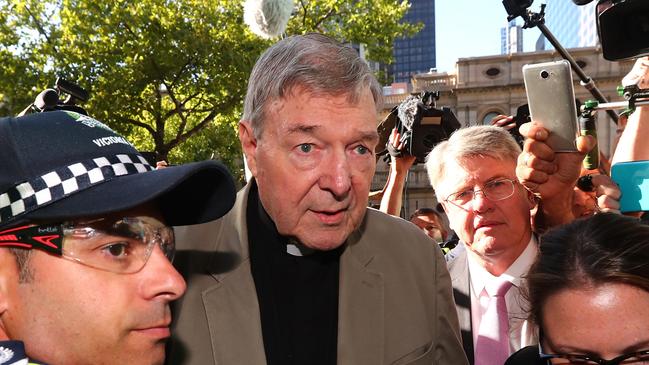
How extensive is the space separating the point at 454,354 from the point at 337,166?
0.96 metres

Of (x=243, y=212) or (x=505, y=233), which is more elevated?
(x=243, y=212)

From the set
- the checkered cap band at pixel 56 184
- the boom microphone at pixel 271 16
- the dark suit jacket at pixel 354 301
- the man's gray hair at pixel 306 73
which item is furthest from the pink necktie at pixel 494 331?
the boom microphone at pixel 271 16

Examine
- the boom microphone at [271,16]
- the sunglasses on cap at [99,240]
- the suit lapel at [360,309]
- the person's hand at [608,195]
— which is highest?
the boom microphone at [271,16]

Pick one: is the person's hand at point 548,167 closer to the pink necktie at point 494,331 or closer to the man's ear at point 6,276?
the pink necktie at point 494,331

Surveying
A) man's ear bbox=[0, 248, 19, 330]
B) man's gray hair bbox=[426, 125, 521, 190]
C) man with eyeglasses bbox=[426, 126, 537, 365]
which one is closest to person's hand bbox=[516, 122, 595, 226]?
man with eyeglasses bbox=[426, 126, 537, 365]

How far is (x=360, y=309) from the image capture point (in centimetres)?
219

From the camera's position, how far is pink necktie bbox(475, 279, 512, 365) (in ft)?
8.66

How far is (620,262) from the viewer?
1.76 metres

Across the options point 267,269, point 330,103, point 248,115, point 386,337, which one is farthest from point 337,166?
point 386,337

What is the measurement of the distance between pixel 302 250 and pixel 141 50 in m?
13.6

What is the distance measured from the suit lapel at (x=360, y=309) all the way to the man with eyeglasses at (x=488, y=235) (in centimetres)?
73

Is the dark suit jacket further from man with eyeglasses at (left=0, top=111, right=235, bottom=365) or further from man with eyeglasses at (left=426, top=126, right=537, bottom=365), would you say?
man with eyeglasses at (left=0, top=111, right=235, bottom=365)

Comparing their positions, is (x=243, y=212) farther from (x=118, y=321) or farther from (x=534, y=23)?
(x=534, y=23)

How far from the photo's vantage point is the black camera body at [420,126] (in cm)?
399
